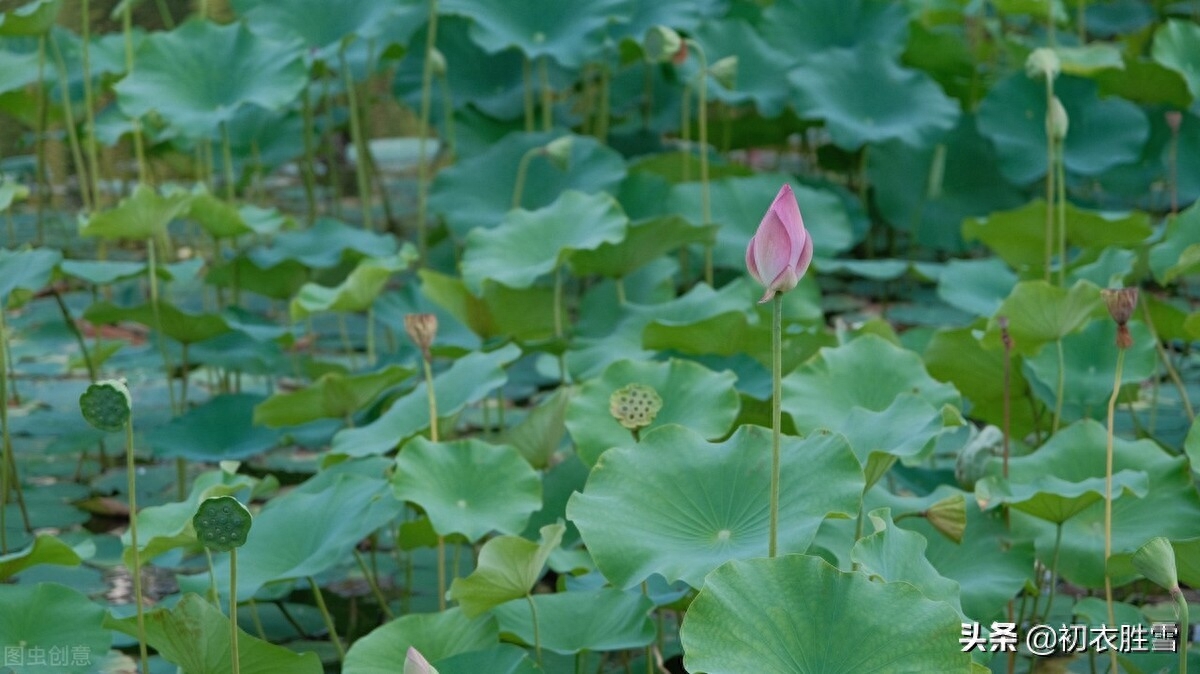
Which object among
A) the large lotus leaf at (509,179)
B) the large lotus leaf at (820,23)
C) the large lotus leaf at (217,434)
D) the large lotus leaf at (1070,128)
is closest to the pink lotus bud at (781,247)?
the large lotus leaf at (217,434)

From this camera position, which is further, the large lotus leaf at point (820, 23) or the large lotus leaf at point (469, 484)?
the large lotus leaf at point (820, 23)

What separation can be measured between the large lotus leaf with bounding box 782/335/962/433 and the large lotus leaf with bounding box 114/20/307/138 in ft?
4.33

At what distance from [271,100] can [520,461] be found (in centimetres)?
128

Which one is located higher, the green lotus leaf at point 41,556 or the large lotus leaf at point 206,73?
the large lotus leaf at point 206,73

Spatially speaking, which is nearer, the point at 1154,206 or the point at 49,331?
the point at 49,331

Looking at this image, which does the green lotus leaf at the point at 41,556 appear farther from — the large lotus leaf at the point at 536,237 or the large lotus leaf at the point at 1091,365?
the large lotus leaf at the point at 1091,365

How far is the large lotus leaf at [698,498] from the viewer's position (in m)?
1.16

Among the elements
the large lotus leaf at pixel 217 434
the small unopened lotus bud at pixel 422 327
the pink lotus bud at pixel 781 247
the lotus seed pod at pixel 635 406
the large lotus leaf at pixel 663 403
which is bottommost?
the large lotus leaf at pixel 217 434

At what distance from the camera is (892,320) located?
9.07 feet

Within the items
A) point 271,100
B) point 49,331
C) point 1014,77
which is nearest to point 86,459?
point 49,331

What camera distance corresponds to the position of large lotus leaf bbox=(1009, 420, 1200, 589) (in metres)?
1.37

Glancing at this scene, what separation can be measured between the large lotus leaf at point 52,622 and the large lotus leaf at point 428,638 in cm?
25

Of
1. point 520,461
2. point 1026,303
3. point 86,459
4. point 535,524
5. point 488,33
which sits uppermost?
point 488,33

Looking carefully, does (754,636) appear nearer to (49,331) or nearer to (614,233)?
(614,233)
